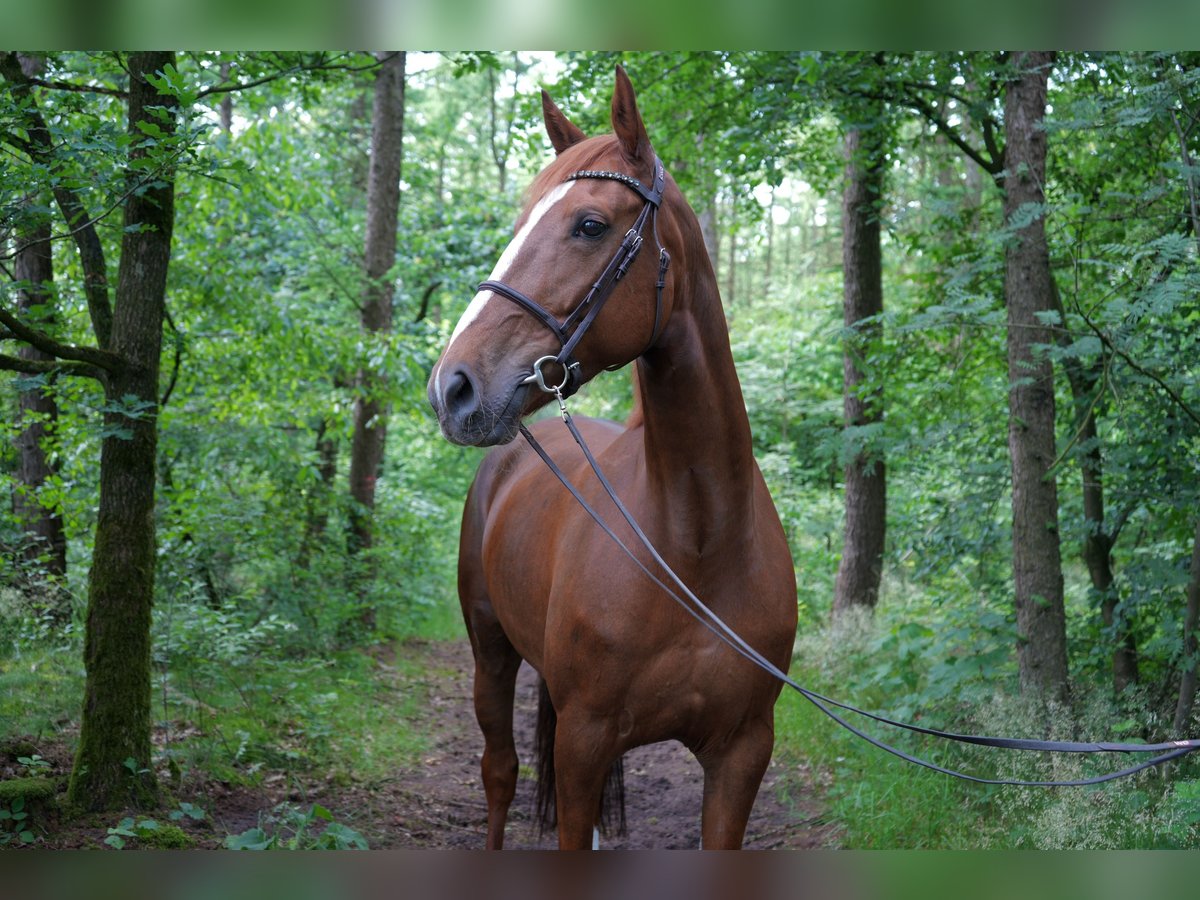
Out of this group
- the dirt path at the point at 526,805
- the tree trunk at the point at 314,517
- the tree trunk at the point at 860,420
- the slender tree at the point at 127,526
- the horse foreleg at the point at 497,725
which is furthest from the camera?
the tree trunk at the point at 860,420

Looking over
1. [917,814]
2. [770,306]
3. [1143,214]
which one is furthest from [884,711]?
[770,306]

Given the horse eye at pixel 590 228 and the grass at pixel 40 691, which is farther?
the grass at pixel 40 691

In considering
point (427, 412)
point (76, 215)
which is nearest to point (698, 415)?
point (76, 215)

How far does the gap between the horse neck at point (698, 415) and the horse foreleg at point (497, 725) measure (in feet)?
7.55

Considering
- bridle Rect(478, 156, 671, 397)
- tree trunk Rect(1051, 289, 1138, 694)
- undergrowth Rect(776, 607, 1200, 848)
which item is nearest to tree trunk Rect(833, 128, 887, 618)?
undergrowth Rect(776, 607, 1200, 848)

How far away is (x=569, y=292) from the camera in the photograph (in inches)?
102

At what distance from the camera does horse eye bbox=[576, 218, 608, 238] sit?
264cm

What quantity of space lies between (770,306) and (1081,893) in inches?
779

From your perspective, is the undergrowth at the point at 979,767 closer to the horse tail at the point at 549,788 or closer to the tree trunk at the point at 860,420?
the horse tail at the point at 549,788

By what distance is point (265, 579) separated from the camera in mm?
8859

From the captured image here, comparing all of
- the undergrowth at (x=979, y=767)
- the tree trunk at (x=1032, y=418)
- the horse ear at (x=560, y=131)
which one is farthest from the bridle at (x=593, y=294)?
the tree trunk at (x=1032, y=418)

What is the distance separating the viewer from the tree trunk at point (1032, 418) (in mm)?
5523

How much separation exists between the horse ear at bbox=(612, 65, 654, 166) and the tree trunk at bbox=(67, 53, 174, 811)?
2.60 meters

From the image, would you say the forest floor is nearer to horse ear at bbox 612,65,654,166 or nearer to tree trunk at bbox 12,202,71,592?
tree trunk at bbox 12,202,71,592
